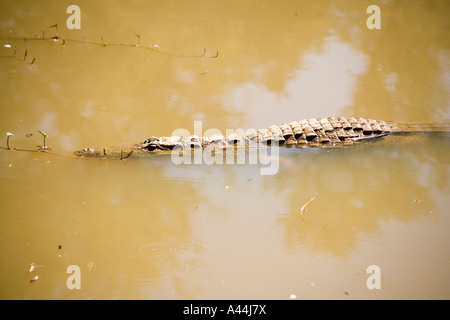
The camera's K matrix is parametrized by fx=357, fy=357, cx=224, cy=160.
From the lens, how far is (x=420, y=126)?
4160mm

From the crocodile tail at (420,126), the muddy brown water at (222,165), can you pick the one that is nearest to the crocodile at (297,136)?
the crocodile tail at (420,126)

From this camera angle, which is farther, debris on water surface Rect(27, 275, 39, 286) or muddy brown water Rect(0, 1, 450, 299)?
muddy brown water Rect(0, 1, 450, 299)

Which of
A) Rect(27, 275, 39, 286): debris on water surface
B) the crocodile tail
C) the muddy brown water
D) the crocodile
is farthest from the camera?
the crocodile tail

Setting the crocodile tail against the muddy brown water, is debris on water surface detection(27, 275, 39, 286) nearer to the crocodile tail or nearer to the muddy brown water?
the muddy brown water

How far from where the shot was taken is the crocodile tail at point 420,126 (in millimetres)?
4125

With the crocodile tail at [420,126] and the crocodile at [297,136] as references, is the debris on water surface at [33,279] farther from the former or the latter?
the crocodile tail at [420,126]

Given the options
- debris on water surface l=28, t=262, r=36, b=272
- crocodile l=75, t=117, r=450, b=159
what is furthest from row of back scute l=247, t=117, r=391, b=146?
debris on water surface l=28, t=262, r=36, b=272

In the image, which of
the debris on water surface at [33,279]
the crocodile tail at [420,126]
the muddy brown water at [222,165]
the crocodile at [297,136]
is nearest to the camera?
the debris on water surface at [33,279]

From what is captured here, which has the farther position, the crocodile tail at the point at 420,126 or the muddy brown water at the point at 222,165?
the crocodile tail at the point at 420,126

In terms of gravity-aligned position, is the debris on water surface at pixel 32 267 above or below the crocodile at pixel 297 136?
below

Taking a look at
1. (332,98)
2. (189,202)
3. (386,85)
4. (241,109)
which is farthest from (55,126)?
(386,85)

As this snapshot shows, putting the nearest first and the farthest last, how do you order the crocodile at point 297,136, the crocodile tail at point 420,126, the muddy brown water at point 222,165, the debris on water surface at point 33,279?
the debris on water surface at point 33,279 < the muddy brown water at point 222,165 < the crocodile at point 297,136 < the crocodile tail at point 420,126

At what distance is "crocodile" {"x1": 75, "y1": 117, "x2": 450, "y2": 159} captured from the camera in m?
3.96
